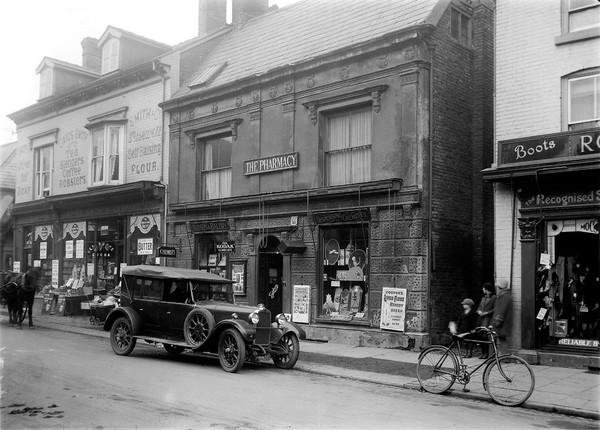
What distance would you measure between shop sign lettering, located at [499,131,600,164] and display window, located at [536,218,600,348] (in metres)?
1.38

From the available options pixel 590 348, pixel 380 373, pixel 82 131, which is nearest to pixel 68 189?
pixel 82 131

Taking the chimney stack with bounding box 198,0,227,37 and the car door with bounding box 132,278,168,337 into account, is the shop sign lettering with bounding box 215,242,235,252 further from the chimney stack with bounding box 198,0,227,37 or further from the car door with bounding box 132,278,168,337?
the chimney stack with bounding box 198,0,227,37

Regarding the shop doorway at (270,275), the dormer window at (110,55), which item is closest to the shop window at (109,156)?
the dormer window at (110,55)

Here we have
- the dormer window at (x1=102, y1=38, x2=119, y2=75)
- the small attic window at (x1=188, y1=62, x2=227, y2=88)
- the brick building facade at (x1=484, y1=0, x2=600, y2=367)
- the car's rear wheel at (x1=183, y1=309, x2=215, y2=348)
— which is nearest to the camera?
the car's rear wheel at (x1=183, y1=309, x2=215, y2=348)

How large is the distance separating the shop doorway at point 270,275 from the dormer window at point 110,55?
435 inches

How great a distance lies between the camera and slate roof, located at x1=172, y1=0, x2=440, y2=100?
1608 cm

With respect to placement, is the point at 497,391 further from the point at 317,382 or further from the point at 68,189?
the point at 68,189

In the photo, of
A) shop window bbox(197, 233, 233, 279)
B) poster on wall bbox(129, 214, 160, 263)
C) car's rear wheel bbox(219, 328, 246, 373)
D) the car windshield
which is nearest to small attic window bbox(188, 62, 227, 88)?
poster on wall bbox(129, 214, 160, 263)

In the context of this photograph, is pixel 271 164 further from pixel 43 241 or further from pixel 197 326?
Result: pixel 43 241

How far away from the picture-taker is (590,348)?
39.9ft

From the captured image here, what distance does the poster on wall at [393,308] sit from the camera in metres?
14.5

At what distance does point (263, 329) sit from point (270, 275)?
6498mm

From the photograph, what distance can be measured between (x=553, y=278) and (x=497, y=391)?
14.7 ft

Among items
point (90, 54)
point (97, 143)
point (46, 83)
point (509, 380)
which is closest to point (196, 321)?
point (509, 380)
